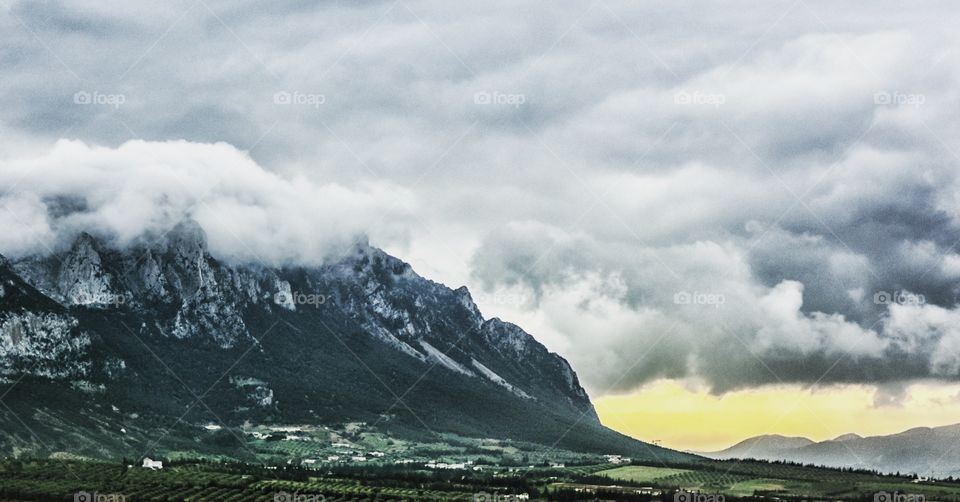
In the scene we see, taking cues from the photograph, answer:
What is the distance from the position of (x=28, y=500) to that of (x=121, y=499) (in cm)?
1851

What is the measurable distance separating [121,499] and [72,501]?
10.0 metres

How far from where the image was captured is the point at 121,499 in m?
200

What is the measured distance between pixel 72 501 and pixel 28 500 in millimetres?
8538

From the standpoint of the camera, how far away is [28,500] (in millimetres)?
198875

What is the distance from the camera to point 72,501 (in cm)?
19988
